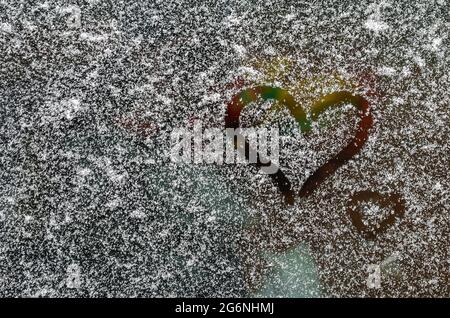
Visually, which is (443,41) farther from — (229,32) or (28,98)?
(28,98)

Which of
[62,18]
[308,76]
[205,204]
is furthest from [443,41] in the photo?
[62,18]

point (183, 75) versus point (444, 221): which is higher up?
point (183, 75)

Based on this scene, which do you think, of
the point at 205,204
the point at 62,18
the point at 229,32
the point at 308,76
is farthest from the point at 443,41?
the point at 62,18

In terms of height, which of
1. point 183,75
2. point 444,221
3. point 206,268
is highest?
point 183,75

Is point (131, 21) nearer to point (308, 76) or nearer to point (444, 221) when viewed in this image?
point (308, 76)

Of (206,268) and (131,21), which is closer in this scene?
(206,268)

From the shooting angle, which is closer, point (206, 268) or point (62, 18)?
point (206, 268)
